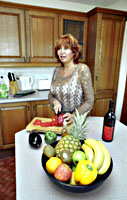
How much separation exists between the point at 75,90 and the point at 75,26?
5.37 ft

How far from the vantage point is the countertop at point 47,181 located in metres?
0.63

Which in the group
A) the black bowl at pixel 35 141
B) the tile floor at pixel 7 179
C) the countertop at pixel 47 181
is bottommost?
the tile floor at pixel 7 179

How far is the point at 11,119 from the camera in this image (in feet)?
7.20

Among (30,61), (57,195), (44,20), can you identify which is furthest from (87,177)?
(44,20)

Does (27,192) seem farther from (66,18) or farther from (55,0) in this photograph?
(55,0)

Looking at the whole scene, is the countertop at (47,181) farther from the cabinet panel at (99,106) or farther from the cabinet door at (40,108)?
the cabinet panel at (99,106)

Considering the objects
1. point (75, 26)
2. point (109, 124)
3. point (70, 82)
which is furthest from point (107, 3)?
point (109, 124)

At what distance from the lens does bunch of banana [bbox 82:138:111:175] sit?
654 mm

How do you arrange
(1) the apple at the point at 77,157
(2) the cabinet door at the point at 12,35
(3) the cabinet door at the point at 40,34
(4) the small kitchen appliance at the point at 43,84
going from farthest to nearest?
1. (4) the small kitchen appliance at the point at 43,84
2. (3) the cabinet door at the point at 40,34
3. (2) the cabinet door at the point at 12,35
4. (1) the apple at the point at 77,157

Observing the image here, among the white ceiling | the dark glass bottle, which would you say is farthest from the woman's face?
the white ceiling

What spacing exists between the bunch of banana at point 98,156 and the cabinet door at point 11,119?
162cm

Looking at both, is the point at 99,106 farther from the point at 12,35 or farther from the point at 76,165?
the point at 76,165

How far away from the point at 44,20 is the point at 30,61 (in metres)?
0.68

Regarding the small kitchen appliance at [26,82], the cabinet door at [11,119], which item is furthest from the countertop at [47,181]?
the small kitchen appliance at [26,82]
